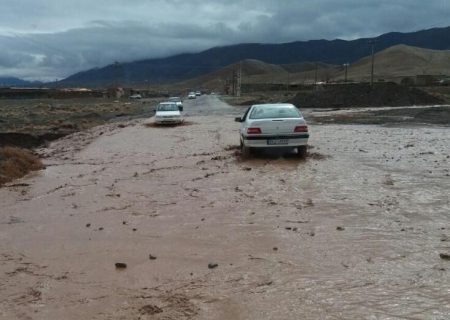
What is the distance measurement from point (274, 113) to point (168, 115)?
60.9 feet

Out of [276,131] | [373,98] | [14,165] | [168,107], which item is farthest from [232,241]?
[373,98]

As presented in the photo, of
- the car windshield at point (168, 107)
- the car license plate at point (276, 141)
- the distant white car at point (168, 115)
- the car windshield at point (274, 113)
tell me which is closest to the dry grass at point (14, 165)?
the car windshield at point (274, 113)

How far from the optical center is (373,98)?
5694 cm

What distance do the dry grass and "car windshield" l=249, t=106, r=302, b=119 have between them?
6542 millimetres

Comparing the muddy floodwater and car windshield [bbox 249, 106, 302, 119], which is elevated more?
car windshield [bbox 249, 106, 302, 119]

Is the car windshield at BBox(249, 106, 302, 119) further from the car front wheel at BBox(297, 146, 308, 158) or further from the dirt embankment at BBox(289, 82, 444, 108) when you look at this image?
the dirt embankment at BBox(289, 82, 444, 108)

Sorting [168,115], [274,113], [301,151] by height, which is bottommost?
[301,151]

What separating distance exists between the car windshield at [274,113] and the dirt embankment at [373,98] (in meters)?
42.0

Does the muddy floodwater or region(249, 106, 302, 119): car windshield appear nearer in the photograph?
the muddy floodwater

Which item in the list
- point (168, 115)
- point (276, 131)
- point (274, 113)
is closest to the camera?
point (276, 131)

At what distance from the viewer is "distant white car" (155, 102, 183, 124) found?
33.4 m

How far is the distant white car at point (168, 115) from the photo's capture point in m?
33.4

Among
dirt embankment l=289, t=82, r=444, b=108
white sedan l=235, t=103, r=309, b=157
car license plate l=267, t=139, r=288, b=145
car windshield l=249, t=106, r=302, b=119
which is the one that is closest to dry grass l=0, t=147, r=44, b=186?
white sedan l=235, t=103, r=309, b=157

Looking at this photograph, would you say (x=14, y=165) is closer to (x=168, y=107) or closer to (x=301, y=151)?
(x=301, y=151)
